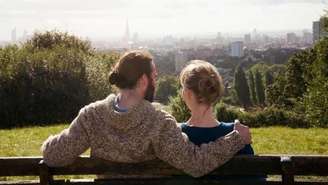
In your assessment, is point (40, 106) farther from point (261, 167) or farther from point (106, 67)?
point (261, 167)

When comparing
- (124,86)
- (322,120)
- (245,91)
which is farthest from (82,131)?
(245,91)

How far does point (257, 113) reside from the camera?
3002 cm

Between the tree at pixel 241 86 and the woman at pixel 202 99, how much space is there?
9565cm

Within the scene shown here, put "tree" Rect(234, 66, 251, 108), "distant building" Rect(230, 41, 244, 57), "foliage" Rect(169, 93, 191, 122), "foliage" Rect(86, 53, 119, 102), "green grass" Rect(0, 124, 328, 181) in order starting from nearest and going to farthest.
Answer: "green grass" Rect(0, 124, 328, 181) < "foliage" Rect(169, 93, 191, 122) < "foliage" Rect(86, 53, 119, 102) < "tree" Rect(234, 66, 251, 108) < "distant building" Rect(230, 41, 244, 57)

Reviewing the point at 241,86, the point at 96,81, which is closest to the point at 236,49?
the point at 241,86

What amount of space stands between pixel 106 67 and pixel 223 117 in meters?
7.81

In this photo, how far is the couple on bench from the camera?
4.09m

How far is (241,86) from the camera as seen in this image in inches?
3949

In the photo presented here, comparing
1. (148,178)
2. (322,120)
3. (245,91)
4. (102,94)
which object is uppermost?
(148,178)

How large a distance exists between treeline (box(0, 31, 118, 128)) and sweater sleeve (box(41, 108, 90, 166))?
21831mm

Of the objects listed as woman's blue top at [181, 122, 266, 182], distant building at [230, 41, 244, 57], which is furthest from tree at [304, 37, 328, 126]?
distant building at [230, 41, 244, 57]

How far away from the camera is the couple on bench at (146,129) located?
161 inches

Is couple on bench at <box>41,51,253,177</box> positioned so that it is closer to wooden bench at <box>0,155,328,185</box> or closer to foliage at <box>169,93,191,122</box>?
wooden bench at <box>0,155,328,185</box>

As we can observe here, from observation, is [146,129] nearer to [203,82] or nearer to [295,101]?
[203,82]
